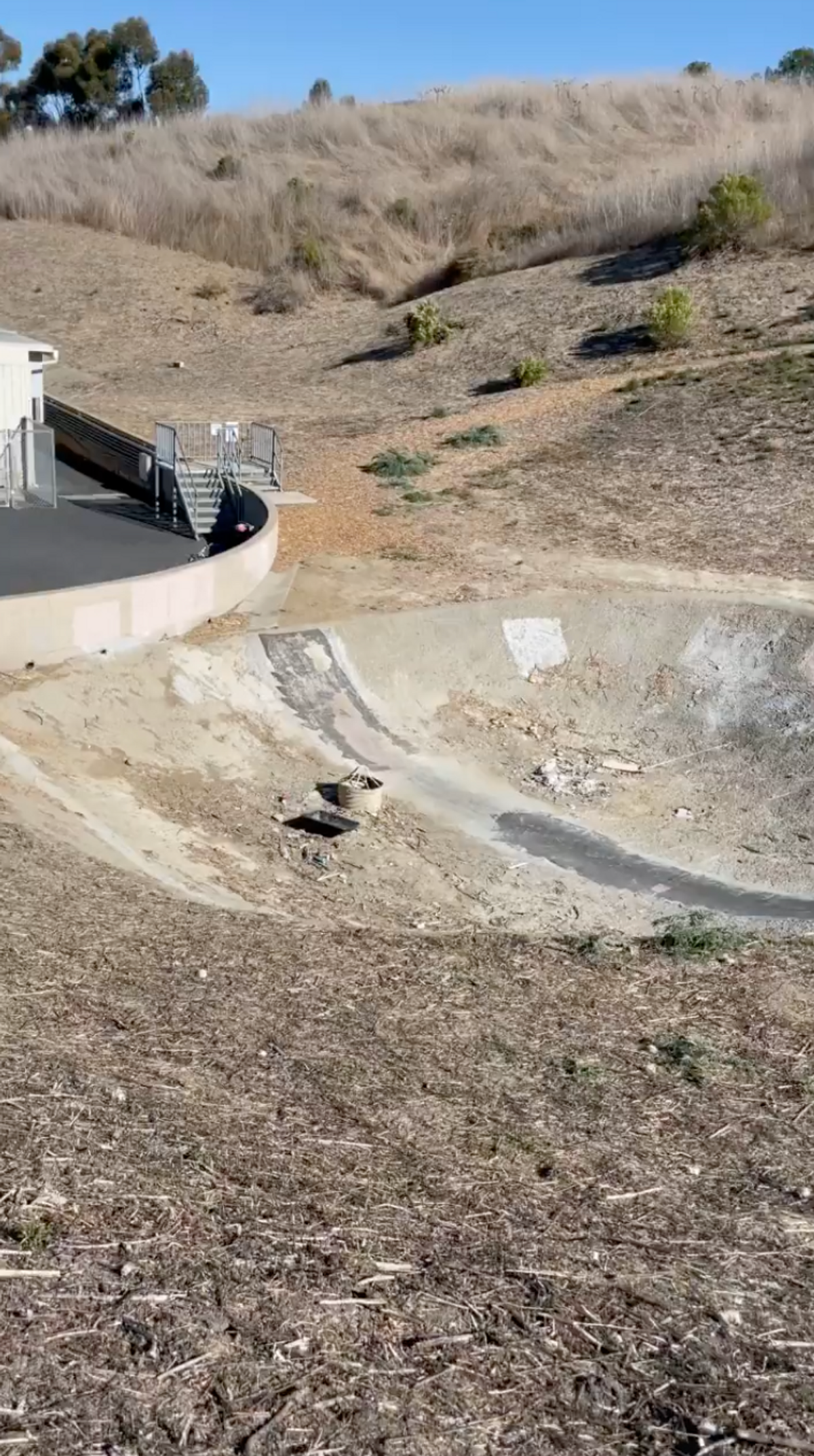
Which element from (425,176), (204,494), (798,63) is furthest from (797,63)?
(204,494)

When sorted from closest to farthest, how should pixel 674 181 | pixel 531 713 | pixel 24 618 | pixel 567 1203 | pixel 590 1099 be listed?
1. pixel 567 1203
2. pixel 590 1099
3. pixel 24 618
4. pixel 531 713
5. pixel 674 181

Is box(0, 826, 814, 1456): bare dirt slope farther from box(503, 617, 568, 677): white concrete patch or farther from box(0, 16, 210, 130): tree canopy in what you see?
box(0, 16, 210, 130): tree canopy

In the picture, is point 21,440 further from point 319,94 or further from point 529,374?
point 319,94

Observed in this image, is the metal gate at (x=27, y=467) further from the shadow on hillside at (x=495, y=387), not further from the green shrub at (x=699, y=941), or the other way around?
the green shrub at (x=699, y=941)

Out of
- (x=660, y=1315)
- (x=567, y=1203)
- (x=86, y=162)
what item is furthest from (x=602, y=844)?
(x=86, y=162)

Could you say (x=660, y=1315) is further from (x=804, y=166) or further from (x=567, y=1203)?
(x=804, y=166)
